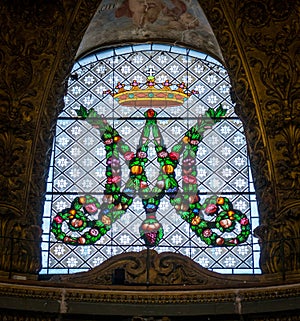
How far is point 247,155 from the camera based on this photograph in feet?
50.1

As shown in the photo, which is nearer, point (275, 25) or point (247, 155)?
point (275, 25)

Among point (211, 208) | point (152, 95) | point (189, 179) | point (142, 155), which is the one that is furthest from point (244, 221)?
point (152, 95)

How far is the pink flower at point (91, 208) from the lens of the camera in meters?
15.0

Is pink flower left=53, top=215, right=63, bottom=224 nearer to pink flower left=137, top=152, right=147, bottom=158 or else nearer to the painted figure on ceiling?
pink flower left=137, top=152, right=147, bottom=158

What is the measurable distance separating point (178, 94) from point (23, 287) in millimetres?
4703

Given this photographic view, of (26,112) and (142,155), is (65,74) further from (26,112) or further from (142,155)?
(142,155)

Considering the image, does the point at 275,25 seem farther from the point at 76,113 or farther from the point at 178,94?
the point at 76,113

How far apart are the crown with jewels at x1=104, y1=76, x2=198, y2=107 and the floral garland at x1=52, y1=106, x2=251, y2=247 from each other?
0.22 metres

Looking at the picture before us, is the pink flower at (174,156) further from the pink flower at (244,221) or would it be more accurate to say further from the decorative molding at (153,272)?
the decorative molding at (153,272)

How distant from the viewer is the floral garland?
14758 mm

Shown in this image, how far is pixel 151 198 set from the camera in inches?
593

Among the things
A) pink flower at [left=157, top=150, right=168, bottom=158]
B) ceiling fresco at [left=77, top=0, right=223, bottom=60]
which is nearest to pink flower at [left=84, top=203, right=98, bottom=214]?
pink flower at [left=157, top=150, right=168, bottom=158]

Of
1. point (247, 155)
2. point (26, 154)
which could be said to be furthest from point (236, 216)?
point (26, 154)

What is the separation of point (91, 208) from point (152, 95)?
1.95 metres
